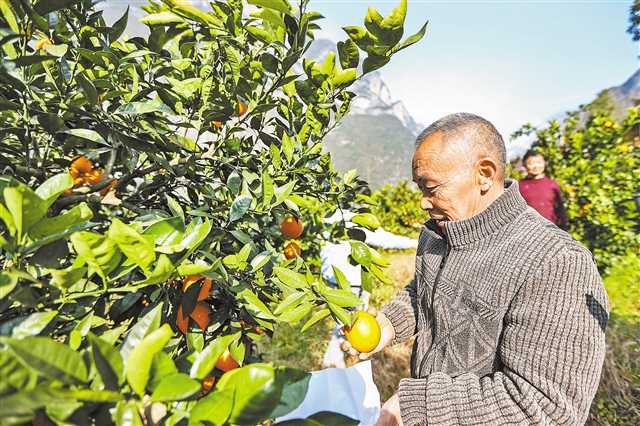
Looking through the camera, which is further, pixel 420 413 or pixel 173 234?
pixel 420 413

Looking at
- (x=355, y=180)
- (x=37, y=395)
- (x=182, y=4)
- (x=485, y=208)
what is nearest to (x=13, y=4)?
(x=182, y=4)

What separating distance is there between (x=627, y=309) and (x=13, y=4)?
4130 mm

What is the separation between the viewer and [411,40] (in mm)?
537

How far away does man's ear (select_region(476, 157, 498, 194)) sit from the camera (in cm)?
97

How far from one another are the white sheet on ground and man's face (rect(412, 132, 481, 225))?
52cm

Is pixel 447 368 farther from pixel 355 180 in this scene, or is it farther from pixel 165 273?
Result: pixel 165 273

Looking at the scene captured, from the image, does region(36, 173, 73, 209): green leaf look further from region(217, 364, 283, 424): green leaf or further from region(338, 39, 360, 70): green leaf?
region(338, 39, 360, 70): green leaf

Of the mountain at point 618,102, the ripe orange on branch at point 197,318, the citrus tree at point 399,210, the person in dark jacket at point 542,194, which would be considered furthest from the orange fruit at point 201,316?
the citrus tree at point 399,210

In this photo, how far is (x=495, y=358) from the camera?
917mm

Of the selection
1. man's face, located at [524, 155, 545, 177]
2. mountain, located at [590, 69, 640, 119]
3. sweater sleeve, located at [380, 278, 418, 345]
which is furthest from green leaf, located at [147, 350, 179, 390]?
mountain, located at [590, 69, 640, 119]

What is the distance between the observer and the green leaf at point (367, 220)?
0.92 metres

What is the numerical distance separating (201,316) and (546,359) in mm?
720

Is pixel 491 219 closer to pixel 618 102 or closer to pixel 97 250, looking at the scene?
pixel 97 250

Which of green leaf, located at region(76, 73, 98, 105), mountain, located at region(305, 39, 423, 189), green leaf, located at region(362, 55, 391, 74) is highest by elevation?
green leaf, located at region(362, 55, 391, 74)
